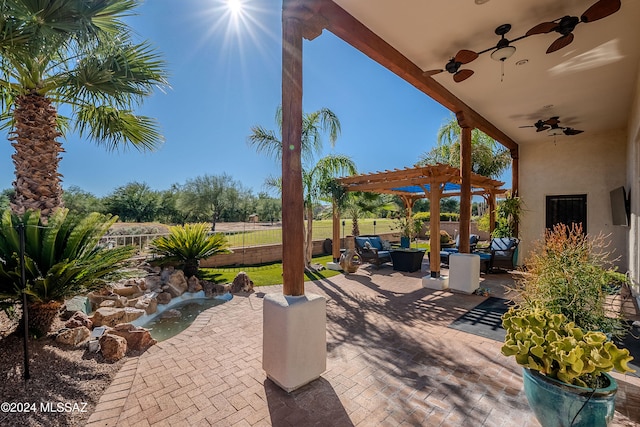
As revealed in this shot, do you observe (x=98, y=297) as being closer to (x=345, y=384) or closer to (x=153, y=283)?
(x=153, y=283)

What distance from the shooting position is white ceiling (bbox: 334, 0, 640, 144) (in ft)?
10.2

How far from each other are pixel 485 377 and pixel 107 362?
3.78 metres

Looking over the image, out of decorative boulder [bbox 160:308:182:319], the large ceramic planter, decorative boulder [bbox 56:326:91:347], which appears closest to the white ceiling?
the large ceramic planter

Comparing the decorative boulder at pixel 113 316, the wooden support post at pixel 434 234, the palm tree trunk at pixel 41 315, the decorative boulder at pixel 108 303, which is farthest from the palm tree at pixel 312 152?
the palm tree trunk at pixel 41 315

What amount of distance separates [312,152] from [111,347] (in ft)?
20.3

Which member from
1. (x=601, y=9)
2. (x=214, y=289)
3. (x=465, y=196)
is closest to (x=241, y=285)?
(x=214, y=289)

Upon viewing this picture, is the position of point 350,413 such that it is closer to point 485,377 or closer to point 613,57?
point 485,377

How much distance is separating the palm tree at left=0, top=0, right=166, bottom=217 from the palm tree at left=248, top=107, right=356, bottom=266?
9.52 feet

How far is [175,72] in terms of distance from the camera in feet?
16.3

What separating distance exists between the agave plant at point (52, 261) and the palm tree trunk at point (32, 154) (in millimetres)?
1796

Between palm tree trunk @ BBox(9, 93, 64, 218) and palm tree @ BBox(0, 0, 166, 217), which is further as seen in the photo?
palm tree trunk @ BBox(9, 93, 64, 218)

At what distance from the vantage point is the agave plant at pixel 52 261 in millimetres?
2545

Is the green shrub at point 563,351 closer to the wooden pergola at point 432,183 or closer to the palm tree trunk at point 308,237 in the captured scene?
the wooden pergola at point 432,183

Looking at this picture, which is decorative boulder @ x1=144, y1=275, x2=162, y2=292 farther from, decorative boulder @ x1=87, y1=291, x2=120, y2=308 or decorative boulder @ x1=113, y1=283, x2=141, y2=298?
decorative boulder @ x1=87, y1=291, x2=120, y2=308
